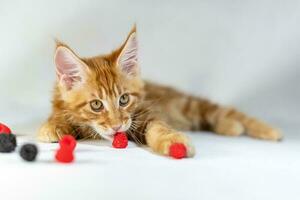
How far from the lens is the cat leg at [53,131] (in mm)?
2572

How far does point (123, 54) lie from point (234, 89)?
1.21m

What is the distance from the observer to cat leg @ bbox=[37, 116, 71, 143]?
2.57 m

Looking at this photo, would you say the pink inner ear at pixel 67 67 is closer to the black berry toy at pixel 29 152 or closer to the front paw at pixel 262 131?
the black berry toy at pixel 29 152

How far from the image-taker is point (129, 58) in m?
2.67

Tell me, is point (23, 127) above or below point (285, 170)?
below

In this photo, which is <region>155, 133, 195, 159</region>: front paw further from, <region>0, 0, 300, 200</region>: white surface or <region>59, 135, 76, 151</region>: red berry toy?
<region>0, 0, 300, 200</region>: white surface

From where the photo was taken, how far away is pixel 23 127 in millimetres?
2980

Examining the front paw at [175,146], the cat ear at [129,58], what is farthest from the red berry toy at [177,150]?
the cat ear at [129,58]

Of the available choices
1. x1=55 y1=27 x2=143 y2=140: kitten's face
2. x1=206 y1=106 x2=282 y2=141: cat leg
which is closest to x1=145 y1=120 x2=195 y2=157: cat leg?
x1=55 y1=27 x2=143 y2=140: kitten's face

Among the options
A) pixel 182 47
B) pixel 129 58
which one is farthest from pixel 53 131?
pixel 182 47

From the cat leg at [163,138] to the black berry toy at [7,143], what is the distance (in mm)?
550

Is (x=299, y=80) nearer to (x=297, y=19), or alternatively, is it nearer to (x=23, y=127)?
(x=297, y=19)

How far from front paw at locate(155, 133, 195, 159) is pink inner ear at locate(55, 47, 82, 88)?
1.50ft

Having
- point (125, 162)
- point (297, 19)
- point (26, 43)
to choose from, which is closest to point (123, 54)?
point (125, 162)
